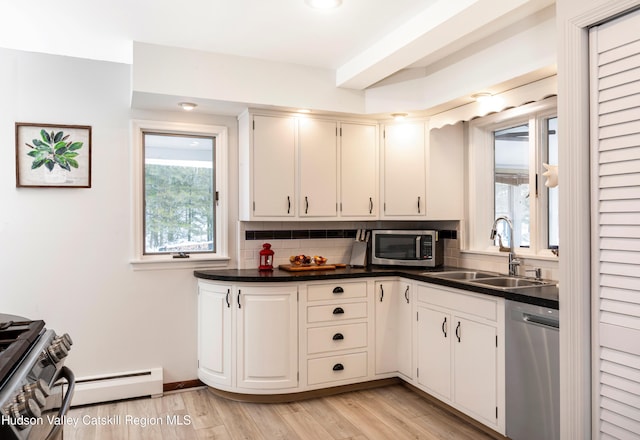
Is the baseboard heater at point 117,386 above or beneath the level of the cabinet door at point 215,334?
beneath

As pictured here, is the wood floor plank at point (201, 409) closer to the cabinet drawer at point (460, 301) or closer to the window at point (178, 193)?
the window at point (178, 193)

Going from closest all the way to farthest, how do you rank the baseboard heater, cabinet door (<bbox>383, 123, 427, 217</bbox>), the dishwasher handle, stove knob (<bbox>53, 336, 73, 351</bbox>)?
1. stove knob (<bbox>53, 336, 73, 351</bbox>)
2. the dishwasher handle
3. the baseboard heater
4. cabinet door (<bbox>383, 123, 427, 217</bbox>)

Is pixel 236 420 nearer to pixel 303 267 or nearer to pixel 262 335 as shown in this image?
pixel 262 335

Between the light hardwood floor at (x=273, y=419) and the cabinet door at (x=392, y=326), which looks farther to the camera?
the cabinet door at (x=392, y=326)

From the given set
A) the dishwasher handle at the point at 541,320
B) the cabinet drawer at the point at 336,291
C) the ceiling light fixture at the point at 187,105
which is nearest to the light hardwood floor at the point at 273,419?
the cabinet drawer at the point at 336,291

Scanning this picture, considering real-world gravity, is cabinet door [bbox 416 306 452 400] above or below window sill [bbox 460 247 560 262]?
below

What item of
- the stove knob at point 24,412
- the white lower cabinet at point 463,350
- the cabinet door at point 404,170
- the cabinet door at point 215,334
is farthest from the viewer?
the cabinet door at point 404,170

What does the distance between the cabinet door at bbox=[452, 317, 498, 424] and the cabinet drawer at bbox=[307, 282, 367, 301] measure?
2.57ft

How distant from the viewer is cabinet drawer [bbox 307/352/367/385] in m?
3.30

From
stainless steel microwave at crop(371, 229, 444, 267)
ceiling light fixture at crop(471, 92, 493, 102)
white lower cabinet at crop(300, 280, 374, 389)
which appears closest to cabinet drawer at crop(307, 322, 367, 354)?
white lower cabinet at crop(300, 280, 374, 389)

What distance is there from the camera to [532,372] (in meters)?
2.37

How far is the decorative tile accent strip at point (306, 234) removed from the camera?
12.4 feet

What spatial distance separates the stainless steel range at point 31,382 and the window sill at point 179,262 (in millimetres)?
1735

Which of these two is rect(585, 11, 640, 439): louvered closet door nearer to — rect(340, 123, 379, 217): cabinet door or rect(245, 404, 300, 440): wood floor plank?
rect(245, 404, 300, 440): wood floor plank
